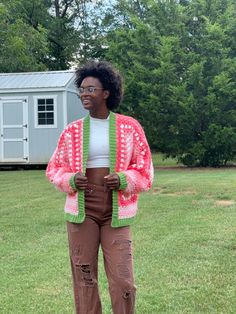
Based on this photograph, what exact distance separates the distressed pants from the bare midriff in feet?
0.12

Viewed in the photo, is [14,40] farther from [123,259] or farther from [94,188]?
[123,259]

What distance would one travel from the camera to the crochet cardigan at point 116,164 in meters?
3.06

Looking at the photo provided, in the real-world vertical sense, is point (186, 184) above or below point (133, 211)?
below

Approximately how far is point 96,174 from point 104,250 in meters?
0.45

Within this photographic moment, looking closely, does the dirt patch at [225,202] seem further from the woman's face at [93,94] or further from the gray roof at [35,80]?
the gray roof at [35,80]

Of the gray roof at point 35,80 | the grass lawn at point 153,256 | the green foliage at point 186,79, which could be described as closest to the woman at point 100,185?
the grass lawn at point 153,256

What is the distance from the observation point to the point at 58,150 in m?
3.18

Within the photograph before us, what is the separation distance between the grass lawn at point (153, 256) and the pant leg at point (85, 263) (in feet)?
3.07

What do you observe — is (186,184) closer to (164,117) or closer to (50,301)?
(164,117)

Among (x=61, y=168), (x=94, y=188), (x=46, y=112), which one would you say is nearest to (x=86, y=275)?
(x=94, y=188)

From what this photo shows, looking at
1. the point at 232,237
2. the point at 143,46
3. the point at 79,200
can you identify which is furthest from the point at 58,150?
the point at 143,46

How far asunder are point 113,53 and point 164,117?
11.7 feet

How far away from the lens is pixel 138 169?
3129mm

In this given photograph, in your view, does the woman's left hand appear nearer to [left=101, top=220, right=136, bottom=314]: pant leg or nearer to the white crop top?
the white crop top
